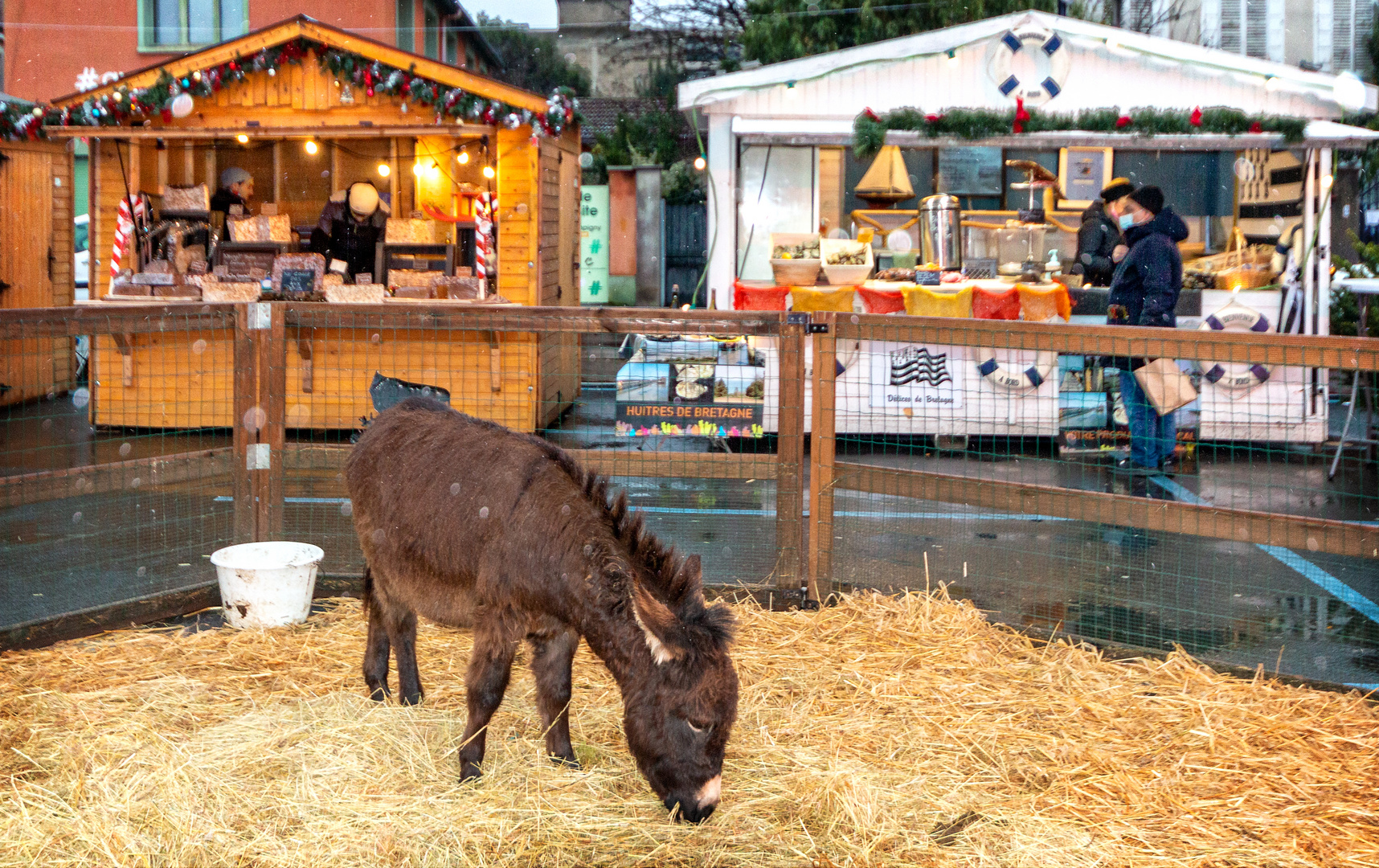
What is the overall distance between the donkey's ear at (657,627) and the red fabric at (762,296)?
25.7 feet

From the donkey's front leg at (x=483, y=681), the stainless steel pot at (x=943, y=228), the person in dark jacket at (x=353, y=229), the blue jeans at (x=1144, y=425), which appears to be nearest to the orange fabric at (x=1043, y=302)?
the stainless steel pot at (x=943, y=228)

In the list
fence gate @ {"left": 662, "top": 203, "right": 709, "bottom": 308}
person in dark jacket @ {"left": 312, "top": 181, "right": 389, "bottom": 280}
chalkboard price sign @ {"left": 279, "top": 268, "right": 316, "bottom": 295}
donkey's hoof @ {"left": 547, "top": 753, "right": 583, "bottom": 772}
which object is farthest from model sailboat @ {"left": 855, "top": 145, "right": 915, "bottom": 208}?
fence gate @ {"left": 662, "top": 203, "right": 709, "bottom": 308}

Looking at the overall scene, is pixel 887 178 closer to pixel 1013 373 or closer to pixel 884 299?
pixel 884 299

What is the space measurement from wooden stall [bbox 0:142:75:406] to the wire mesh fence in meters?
2.47

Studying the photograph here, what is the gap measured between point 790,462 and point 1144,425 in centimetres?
429

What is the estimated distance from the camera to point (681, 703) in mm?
3609

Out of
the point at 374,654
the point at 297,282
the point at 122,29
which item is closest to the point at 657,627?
the point at 374,654

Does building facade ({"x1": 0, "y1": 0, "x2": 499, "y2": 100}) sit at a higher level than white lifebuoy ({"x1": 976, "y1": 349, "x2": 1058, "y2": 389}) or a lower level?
higher

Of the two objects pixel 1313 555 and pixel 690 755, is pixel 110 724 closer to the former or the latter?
pixel 690 755

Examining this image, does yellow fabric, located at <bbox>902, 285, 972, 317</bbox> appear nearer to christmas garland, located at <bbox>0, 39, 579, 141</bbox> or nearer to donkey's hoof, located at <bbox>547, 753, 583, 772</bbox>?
christmas garland, located at <bbox>0, 39, 579, 141</bbox>

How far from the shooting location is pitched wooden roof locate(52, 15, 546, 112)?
11195 millimetres

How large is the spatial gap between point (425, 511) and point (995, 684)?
103 inches

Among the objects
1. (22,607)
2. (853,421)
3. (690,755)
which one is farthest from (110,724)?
(853,421)

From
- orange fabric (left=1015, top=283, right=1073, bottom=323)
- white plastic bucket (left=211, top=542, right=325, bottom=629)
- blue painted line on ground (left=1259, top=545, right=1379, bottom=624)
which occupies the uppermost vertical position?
orange fabric (left=1015, top=283, right=1073, bottom=323)
